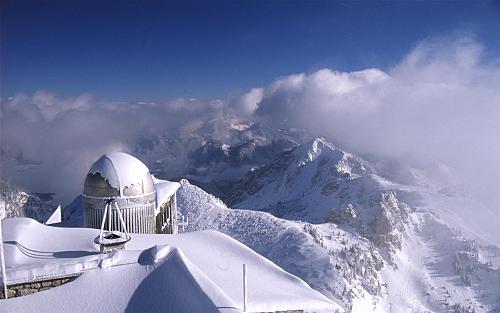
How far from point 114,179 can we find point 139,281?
11.1 m

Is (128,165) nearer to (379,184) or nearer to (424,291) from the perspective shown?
(424,291)

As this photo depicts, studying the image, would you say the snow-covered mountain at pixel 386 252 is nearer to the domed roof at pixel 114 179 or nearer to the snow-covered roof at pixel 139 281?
the domed roof at pixel 114 179

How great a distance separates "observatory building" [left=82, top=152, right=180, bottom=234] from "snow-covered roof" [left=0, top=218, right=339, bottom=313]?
600cm

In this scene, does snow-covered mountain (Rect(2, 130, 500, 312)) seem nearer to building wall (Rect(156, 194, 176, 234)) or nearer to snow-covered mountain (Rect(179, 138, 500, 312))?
snow-covered mountain (Rect(179, 138, 500, 312))

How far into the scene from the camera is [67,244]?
1477 centimetres

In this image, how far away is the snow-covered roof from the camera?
10539mm

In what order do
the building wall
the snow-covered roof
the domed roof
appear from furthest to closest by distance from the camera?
the building wall, the domed roof, the snow-covered roof

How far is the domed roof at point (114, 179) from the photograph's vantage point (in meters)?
21.5

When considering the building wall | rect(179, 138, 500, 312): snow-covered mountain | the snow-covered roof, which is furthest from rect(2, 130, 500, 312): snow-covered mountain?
the snow-covered roof

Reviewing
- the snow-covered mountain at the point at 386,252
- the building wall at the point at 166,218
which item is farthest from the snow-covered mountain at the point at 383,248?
the building wall at the point at 166,218

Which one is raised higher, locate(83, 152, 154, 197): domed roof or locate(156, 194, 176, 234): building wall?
locate(83, 152, 154, 197): domed roof

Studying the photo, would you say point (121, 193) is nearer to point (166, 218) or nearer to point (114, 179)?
point (114, 179)

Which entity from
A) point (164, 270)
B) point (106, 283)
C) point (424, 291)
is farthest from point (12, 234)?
point (424, 291)

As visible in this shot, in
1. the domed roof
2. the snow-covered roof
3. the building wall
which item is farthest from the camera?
the building wall
